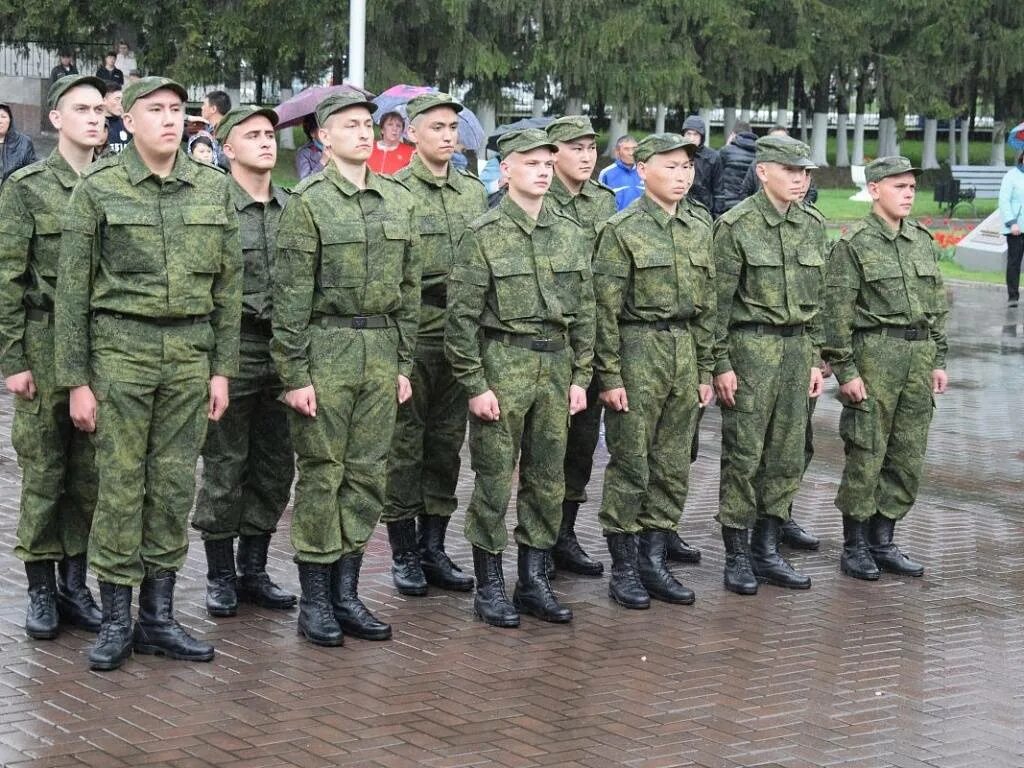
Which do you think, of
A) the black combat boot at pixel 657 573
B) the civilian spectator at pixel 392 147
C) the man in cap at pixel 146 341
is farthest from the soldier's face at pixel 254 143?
the civilian spectator at pixel 392 147

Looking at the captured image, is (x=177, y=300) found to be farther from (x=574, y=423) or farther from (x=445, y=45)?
(x=445, y=45)

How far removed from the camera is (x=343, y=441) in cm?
729

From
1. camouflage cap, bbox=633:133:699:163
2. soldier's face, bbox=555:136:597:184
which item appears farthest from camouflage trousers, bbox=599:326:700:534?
soldier's face, bbox=555:136:597:184

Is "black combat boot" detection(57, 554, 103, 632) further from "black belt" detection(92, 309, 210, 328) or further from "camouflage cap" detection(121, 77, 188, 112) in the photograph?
"camouflage cap" detection(121, 77, 188, 112)

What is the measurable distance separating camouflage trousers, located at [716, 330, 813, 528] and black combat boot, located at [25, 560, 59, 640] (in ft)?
10.4

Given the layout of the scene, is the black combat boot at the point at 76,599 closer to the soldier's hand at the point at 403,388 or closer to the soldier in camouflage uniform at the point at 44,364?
the soldier in camouflage uniform at the point at 44,364

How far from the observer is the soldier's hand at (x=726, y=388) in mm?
8375

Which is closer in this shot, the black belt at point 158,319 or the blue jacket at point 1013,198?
the black belt at point 158,319

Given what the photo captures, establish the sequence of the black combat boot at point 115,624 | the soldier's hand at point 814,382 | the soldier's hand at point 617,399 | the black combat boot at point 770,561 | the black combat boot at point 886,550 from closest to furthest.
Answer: the black combat boot at point 115,624, the soldier's hand at point 617,399, the black combat boot at point 770,561, the soldier's hand at point 814,382, the black combat boot at point 886,550

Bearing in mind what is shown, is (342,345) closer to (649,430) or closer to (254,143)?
(254,143)

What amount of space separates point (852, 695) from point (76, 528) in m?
3.20

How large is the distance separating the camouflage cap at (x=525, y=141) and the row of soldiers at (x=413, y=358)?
0.06 feet

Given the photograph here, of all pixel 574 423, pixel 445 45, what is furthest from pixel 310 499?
pixel 445 45

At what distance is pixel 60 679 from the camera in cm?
660
